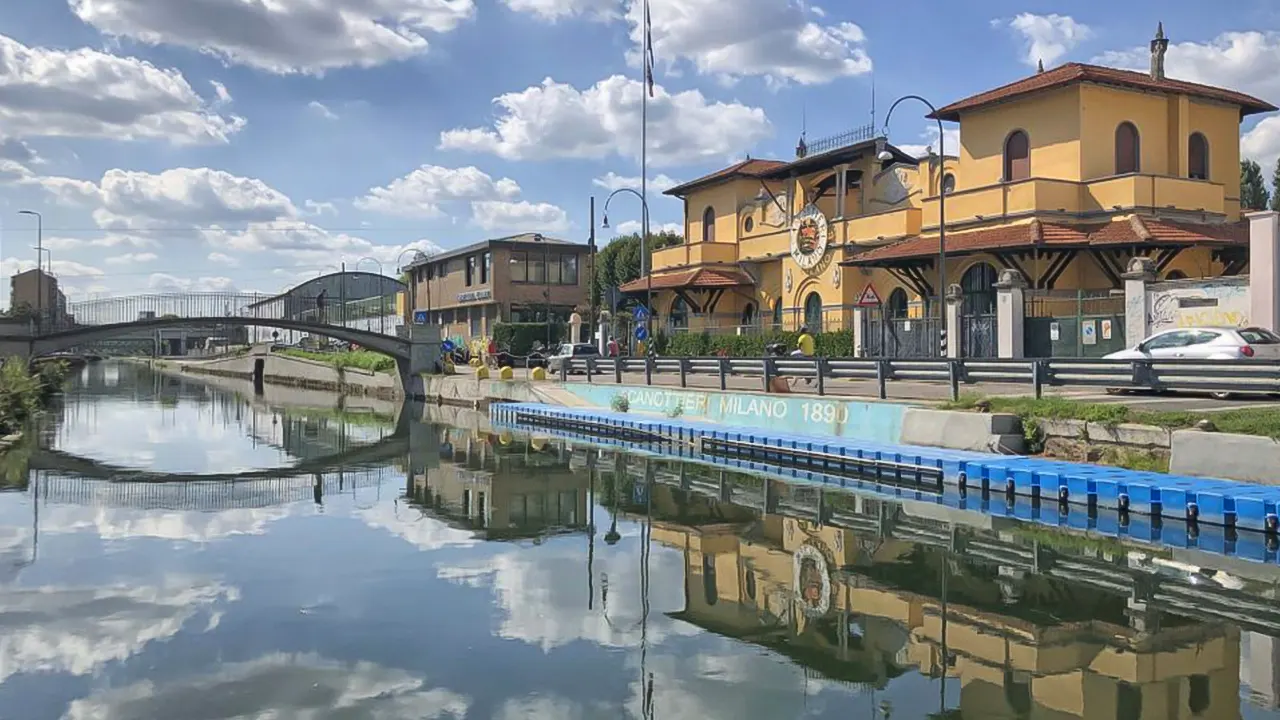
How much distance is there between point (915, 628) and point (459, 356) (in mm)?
55652

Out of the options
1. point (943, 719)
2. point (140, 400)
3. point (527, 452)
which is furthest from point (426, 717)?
point (140, 400)

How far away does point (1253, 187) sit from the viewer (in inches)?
2790

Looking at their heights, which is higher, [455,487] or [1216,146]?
[1216,146]

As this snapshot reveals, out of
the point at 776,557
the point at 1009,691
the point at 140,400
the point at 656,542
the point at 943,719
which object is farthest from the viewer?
the point at 140,400

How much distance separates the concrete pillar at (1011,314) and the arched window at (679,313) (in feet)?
79.5

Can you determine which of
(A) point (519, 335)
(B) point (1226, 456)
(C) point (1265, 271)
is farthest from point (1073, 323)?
(A) point (519, 335)

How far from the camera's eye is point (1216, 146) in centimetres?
3753

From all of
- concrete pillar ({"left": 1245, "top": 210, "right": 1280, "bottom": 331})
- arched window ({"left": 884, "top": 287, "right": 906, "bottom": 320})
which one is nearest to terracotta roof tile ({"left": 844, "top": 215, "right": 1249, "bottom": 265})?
arched window ({"left": 884, "top": 287, "right": 906, "bottom": 320})

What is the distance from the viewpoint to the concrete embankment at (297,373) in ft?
193

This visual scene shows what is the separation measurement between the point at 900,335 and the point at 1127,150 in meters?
9.85

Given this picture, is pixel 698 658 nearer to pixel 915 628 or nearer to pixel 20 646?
pixel 915 628

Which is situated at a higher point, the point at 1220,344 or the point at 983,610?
the point at 1220,344

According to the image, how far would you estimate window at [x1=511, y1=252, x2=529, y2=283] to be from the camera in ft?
233

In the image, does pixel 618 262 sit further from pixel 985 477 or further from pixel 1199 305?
pixel 985 477
